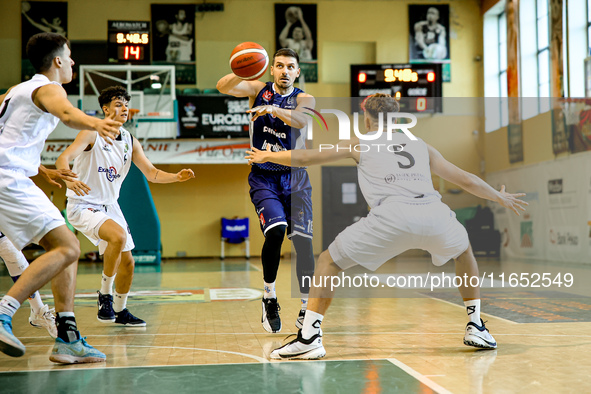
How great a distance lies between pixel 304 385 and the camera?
9.02ft

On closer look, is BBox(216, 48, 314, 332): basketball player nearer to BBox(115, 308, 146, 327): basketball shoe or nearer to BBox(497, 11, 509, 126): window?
BBox(115, 308, 146, 327): basketball shoe

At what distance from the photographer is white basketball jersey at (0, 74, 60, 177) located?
3109 mm

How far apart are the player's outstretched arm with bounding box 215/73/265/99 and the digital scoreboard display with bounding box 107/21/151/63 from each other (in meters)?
8.51

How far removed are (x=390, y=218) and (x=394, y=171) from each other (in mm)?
325

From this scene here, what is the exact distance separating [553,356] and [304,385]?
150cm

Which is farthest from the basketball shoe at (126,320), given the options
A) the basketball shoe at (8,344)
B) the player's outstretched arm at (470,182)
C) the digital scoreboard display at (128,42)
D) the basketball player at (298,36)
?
the basketball player at (298,36)

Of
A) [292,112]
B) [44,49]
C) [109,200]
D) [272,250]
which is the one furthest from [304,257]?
[44,49]

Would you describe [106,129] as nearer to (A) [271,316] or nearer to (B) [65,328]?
(B) [65,328]

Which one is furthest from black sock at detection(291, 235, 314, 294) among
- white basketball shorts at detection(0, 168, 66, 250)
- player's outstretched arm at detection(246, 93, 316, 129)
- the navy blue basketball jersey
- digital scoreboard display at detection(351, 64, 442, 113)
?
digital scoreboard display at detection(351, 64, 442, 113)

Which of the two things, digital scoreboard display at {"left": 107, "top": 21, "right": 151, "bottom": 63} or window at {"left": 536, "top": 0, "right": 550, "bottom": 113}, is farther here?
window at {"left": 536, "top": 0, "right": 550, "bottom": 113}

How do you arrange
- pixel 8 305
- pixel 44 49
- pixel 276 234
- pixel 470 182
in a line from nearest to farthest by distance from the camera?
1. pixel 8 305
2. pixel 44 49
3. pixel 470 182
4. pixel 276 234

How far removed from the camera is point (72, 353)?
3266 millimetres

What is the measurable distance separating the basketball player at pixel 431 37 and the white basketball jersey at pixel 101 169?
1400 cm

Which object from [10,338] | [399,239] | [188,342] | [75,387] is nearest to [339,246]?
[399,239]
